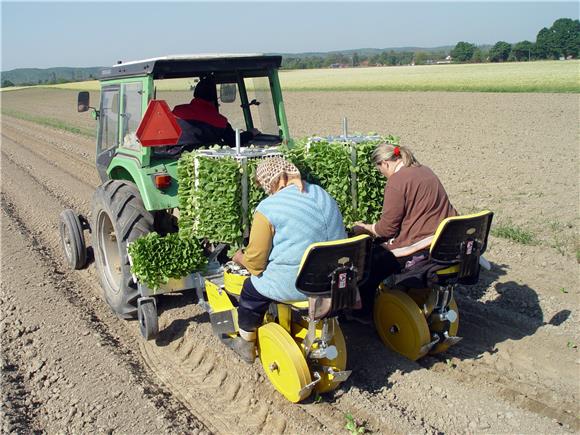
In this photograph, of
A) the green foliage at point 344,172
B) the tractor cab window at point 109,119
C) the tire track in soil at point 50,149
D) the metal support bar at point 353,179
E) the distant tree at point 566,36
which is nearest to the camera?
the green foliage at point 344,172

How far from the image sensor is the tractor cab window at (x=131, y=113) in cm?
508

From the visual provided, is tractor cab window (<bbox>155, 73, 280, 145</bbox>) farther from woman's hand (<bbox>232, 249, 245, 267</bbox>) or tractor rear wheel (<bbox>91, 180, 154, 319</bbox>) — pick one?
woman's hand (<bbox>232, 249, 245, 267</bbox>)

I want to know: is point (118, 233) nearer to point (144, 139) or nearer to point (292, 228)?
point (144, 139)

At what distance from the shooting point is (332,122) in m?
20.2

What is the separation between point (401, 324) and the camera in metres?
4.30

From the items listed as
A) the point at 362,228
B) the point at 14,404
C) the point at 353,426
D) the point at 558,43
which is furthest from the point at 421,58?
the point at 14,404

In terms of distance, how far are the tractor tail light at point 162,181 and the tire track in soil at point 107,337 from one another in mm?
1333

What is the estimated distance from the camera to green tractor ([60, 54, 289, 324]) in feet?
15.5

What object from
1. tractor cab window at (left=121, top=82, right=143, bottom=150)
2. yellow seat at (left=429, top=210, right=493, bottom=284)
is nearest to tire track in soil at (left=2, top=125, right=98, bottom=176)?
tractor cab window at (left=121, top=82, right=143, bottom=150)

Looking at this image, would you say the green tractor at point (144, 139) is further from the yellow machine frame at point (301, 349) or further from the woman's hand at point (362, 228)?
the woman's hand at point (362, 228)

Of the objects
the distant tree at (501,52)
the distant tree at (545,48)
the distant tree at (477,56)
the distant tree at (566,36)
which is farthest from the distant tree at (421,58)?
the distant tree at (545,48)

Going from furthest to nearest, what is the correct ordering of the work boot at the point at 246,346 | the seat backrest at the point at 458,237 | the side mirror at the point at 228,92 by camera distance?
the side mirror at the point at 228,92
the work boot at the point at 246,346
the seat backrest at the point at 458,237

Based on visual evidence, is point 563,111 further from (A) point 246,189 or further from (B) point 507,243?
(A) point 246,189

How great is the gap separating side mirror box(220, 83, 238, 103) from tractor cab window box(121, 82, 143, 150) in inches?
35.8
